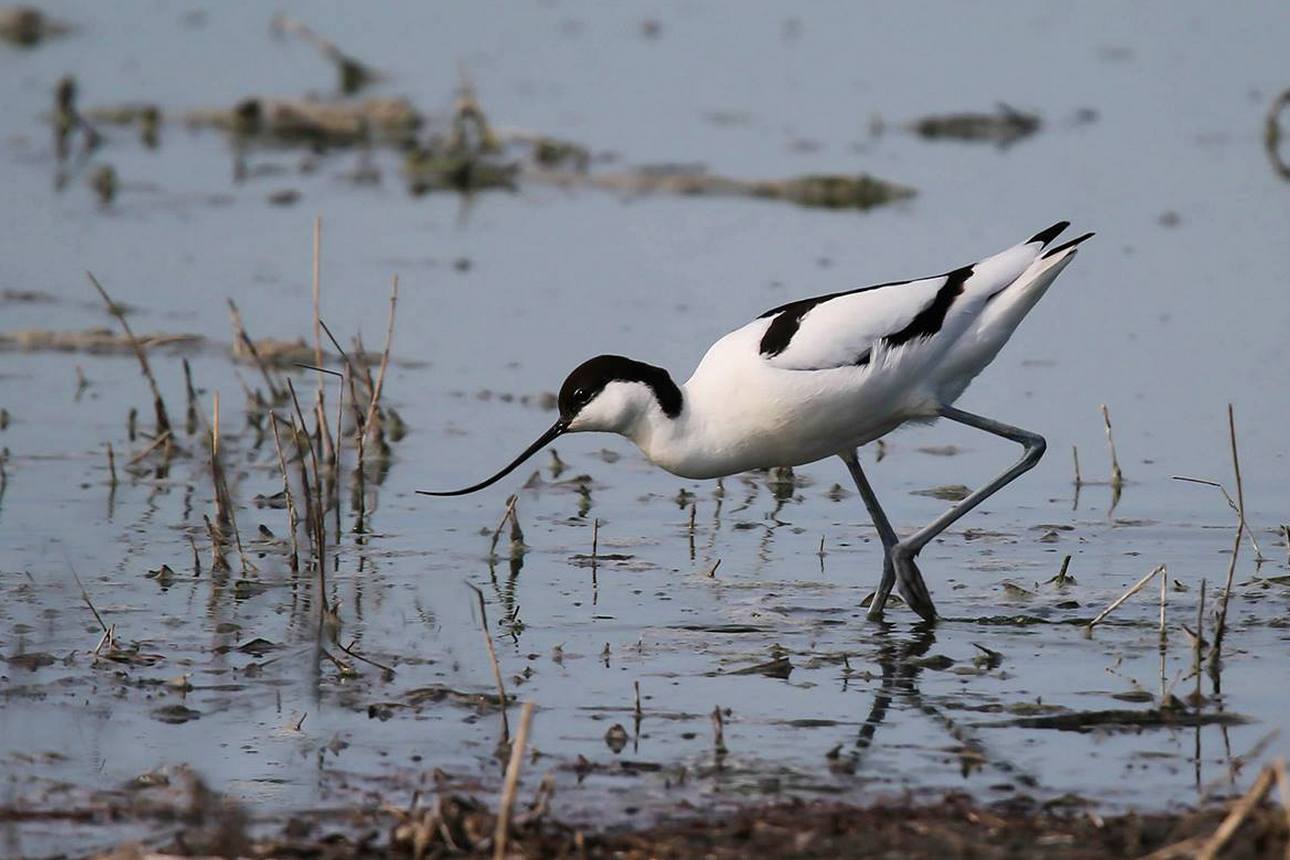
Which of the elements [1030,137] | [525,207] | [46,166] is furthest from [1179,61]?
[46,166]

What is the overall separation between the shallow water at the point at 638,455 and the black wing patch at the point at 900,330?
745mm

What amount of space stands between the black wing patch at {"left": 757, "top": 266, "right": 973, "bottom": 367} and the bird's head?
310mm

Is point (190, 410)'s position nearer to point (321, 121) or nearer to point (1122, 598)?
point (1122, 598)

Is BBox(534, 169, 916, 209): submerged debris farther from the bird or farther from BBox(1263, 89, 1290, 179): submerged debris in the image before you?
the bird

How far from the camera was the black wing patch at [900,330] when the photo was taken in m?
6.30

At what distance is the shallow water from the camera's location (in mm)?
5191

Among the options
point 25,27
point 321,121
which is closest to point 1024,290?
point 321,121

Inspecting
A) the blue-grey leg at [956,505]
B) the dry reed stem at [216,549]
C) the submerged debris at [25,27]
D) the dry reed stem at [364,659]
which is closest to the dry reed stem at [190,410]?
the dry reed stem at [216,549]

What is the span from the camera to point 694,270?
33.4ft

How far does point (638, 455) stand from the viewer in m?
8.25

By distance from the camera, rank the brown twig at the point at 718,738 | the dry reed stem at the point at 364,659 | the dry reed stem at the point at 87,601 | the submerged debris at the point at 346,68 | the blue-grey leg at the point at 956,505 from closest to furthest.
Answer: the brown twig at the point at 718,738 < the dry reed stem at the point at 364,659 < the dry reed stem at the point at 87,601 < the blue-grey leg at the point at 956,505 < the submerged debris at the point at 346,68

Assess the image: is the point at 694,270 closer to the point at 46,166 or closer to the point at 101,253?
the point at 101,253

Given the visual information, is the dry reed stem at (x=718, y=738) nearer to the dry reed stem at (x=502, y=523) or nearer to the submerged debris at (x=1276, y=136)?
the dry reed stem at (x=502, y=523)

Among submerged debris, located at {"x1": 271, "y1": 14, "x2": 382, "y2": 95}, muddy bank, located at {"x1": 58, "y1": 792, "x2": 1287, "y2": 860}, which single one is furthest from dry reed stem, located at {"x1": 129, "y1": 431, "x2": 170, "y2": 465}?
submerged debris, located at {"x1": 271, "y1": 14, "x2": 382, "y2": 95}
